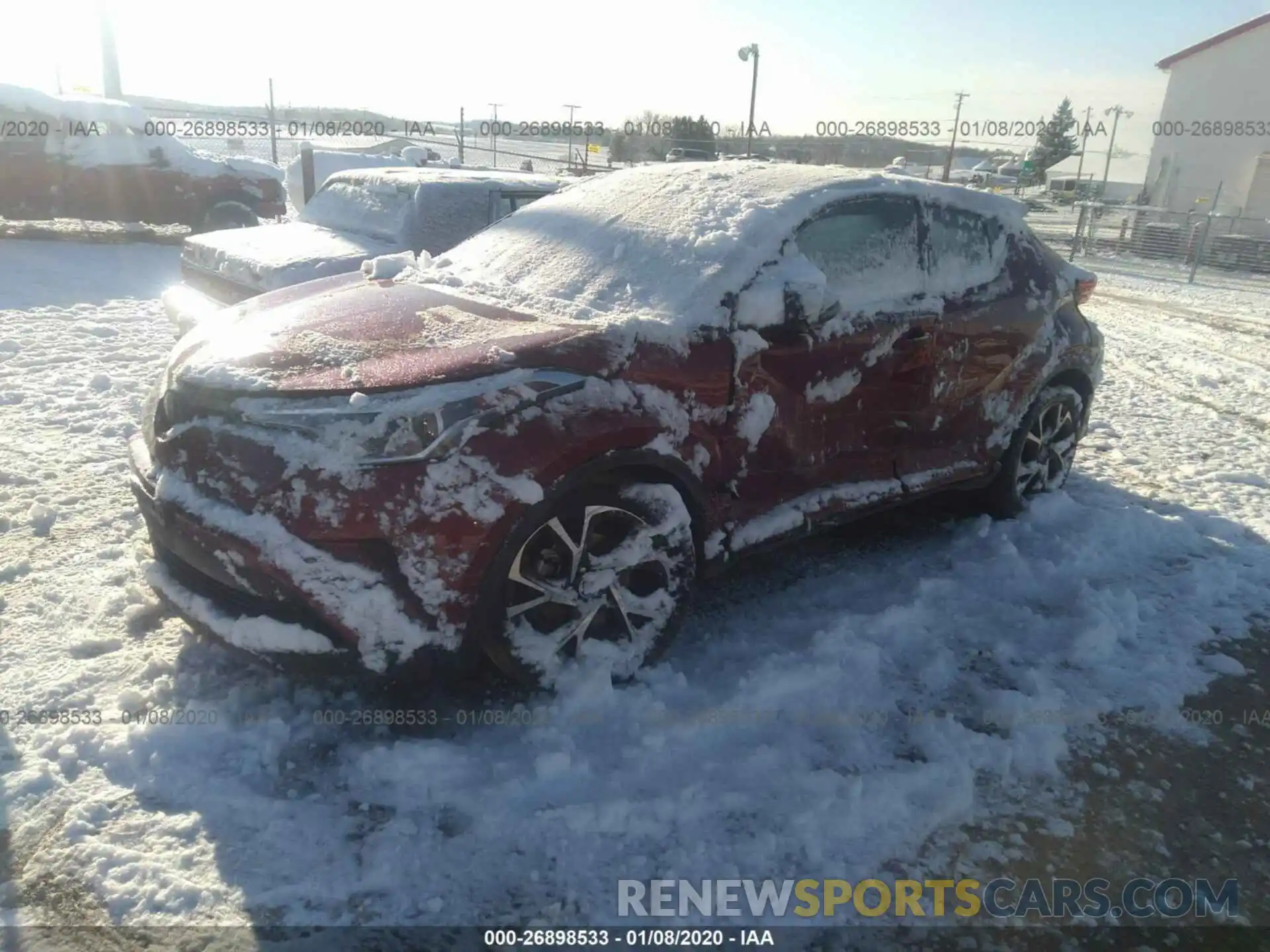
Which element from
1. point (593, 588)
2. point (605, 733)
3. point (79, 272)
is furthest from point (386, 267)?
point (79, 272)

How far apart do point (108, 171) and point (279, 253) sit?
7182mm

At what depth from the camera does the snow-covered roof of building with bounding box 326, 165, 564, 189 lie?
7316 millimetres

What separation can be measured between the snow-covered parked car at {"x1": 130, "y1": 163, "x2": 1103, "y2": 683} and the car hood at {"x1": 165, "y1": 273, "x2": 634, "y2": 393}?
0.04 ft

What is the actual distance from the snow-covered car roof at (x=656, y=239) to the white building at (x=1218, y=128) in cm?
2606

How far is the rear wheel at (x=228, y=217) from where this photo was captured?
1259 centimetres

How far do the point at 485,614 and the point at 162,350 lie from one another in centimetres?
570

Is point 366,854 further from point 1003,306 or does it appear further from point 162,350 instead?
point 162,350

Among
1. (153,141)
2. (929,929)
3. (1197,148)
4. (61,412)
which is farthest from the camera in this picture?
(1197,148)

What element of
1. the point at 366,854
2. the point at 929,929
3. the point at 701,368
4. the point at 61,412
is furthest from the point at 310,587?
the point at 61,412

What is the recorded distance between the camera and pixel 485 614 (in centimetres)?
275

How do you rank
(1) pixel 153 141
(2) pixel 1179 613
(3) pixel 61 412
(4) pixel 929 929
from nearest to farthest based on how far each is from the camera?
1. (4) pixel 929 929
2. (2) pixel 1179 613
3. (3) pixel 61 412
4. (1) pixel 153 141

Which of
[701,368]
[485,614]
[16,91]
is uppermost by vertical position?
[16,91]

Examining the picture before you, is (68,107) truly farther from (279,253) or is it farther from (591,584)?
(591,584)

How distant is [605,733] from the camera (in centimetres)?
287
